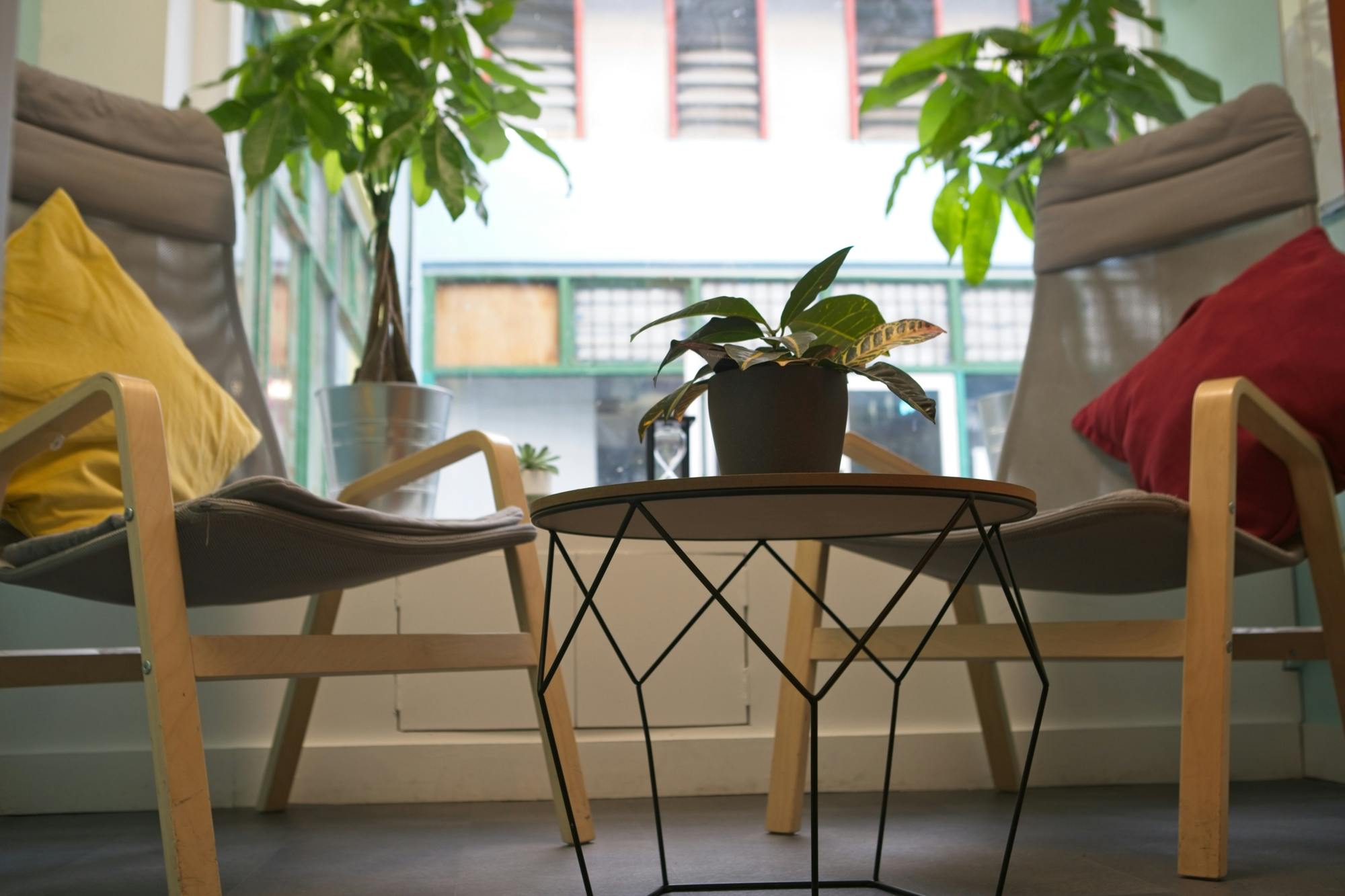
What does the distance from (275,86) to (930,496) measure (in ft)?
5.81

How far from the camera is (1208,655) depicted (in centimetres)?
125

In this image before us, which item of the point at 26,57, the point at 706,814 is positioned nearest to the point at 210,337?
the point at 26,57

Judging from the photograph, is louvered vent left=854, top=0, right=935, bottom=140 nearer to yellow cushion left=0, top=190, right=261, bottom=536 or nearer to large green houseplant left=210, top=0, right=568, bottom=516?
large green houseplant left=210, top=0, right=568, bottom=516

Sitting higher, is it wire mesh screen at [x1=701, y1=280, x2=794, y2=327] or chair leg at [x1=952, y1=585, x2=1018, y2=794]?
wire mesh screen at [x1=701, y1=280, x2=794, y2=327]

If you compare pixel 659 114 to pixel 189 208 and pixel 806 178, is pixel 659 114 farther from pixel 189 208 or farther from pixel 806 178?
pixel 189 208

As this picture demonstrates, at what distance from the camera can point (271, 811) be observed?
1.87 meters

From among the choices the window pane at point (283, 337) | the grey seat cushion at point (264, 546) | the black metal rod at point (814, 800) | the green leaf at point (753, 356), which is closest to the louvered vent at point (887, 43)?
the window pane at point (283, 337)

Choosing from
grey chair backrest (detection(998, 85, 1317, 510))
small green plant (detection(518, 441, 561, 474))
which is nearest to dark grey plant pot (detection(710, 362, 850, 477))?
grey chair backrest (detection(998, 85, 1317, 510))

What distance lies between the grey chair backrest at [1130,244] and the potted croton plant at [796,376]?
1024mm

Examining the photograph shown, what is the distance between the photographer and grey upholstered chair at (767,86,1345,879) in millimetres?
1258

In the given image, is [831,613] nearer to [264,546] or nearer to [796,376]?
[796,376]

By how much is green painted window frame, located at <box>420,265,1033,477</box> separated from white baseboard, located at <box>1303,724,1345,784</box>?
107 cm

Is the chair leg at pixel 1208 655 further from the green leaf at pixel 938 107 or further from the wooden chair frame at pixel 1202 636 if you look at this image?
the green leaf at pixel 938 107

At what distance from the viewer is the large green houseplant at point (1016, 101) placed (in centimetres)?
238
